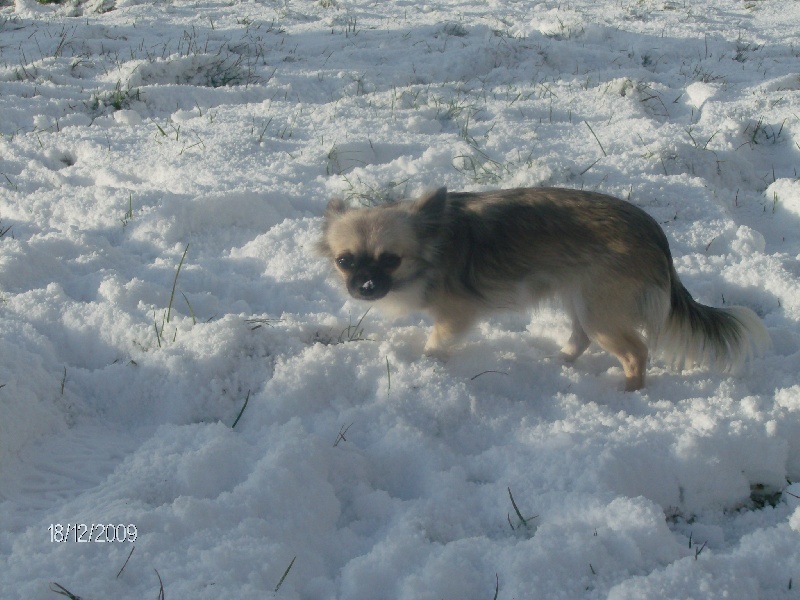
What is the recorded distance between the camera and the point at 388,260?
113 inches

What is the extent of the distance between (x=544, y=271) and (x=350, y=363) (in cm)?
89

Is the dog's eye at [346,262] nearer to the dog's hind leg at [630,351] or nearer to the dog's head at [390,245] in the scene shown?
the dog's head at [390,245]

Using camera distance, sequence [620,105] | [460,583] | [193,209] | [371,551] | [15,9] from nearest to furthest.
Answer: [460,583]
[371,551]
[193,209]
[620,105]
[15,9]

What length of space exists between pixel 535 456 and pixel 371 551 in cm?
67

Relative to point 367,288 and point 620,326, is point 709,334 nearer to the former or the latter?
point 620,326

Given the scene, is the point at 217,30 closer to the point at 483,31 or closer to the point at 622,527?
the point at 483,31

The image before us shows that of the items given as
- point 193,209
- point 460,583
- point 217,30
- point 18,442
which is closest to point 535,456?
point 460,583

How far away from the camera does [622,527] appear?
6.16 ft

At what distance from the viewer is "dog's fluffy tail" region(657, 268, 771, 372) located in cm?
273

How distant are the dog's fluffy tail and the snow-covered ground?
81 mm

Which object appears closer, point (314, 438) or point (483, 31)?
point (314, 438)

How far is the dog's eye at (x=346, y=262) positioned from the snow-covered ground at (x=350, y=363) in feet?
0.91
